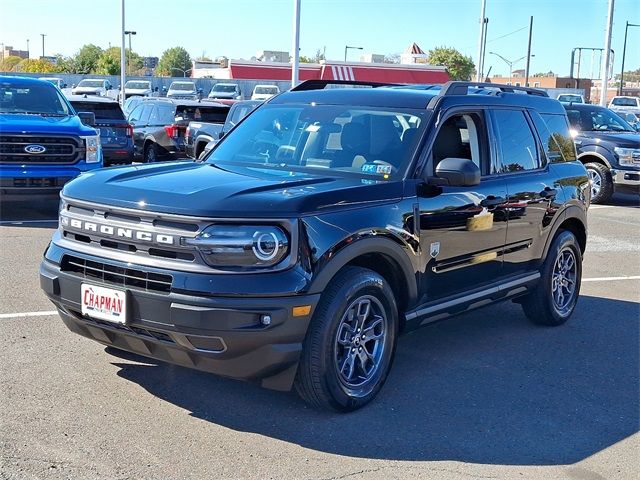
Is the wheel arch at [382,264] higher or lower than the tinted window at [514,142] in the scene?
lower

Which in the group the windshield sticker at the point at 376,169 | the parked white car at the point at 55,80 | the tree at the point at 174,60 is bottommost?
the windshield sticker at the point at 376,169

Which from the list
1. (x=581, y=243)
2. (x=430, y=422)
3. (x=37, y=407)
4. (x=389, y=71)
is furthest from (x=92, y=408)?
(x=389, y=71)

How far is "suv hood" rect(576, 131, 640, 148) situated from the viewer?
51.2ft

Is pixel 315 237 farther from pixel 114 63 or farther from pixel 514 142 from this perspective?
pixel 114 63

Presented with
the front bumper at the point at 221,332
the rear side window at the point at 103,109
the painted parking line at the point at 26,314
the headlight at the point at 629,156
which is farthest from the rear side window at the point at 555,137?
the rear side window at the point at 103,109

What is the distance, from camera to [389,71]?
53.8 metres

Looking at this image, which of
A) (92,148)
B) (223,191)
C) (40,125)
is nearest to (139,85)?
(92,148)

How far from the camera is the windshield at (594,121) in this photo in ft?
54.7

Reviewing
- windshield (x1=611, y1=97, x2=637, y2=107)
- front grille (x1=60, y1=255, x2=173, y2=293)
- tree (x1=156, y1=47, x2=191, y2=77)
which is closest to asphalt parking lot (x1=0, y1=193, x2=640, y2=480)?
front grille (x1=60, y1=255, x2=173, y2=293)

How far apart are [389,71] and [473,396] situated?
50362mm

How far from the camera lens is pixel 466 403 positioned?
500cm

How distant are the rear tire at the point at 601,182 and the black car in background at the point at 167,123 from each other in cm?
801

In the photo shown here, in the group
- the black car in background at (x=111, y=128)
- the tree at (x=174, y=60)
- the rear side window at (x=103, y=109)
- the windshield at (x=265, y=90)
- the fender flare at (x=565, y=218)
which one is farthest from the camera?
the tree at (x=174, y=60)

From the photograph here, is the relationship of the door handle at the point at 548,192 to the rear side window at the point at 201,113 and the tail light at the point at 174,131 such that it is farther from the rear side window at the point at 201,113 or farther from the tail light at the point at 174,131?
the tail light at the point at 174,131
